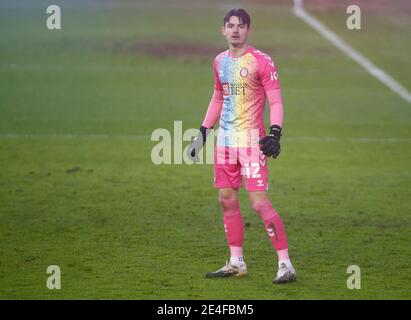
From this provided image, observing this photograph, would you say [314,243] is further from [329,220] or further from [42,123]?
[42,123]

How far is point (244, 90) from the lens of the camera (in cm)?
1089

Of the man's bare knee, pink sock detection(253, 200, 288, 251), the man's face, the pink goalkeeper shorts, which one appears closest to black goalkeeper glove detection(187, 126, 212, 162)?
the pink goalkeeper shorts

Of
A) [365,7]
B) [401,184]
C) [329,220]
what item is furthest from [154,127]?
[365,7]

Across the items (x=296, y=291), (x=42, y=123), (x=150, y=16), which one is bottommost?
(x=296, y=291)

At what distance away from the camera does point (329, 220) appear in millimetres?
14234

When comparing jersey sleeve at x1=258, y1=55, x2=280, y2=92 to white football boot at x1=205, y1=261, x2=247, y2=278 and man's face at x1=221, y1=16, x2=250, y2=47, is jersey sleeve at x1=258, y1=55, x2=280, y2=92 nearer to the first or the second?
man's face at x1=221, y1=16, x2=250, y2=47

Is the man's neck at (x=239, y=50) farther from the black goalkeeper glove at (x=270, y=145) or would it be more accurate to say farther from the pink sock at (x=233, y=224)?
the pink sock at (x=233, y=224)

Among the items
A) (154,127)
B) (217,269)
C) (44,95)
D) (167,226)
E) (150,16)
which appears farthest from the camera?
(150,16)

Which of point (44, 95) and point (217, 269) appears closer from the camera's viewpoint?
point (217, 269)

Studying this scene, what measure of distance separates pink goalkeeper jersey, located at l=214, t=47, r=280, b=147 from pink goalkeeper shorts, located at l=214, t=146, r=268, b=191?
8 centimetres

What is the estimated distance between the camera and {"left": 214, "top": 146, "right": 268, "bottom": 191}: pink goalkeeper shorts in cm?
1088

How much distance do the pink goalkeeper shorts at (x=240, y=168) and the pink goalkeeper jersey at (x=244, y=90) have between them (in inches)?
3.1

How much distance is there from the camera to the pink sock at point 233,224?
1121 centimetres

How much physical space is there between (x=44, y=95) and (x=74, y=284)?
14268 mm
